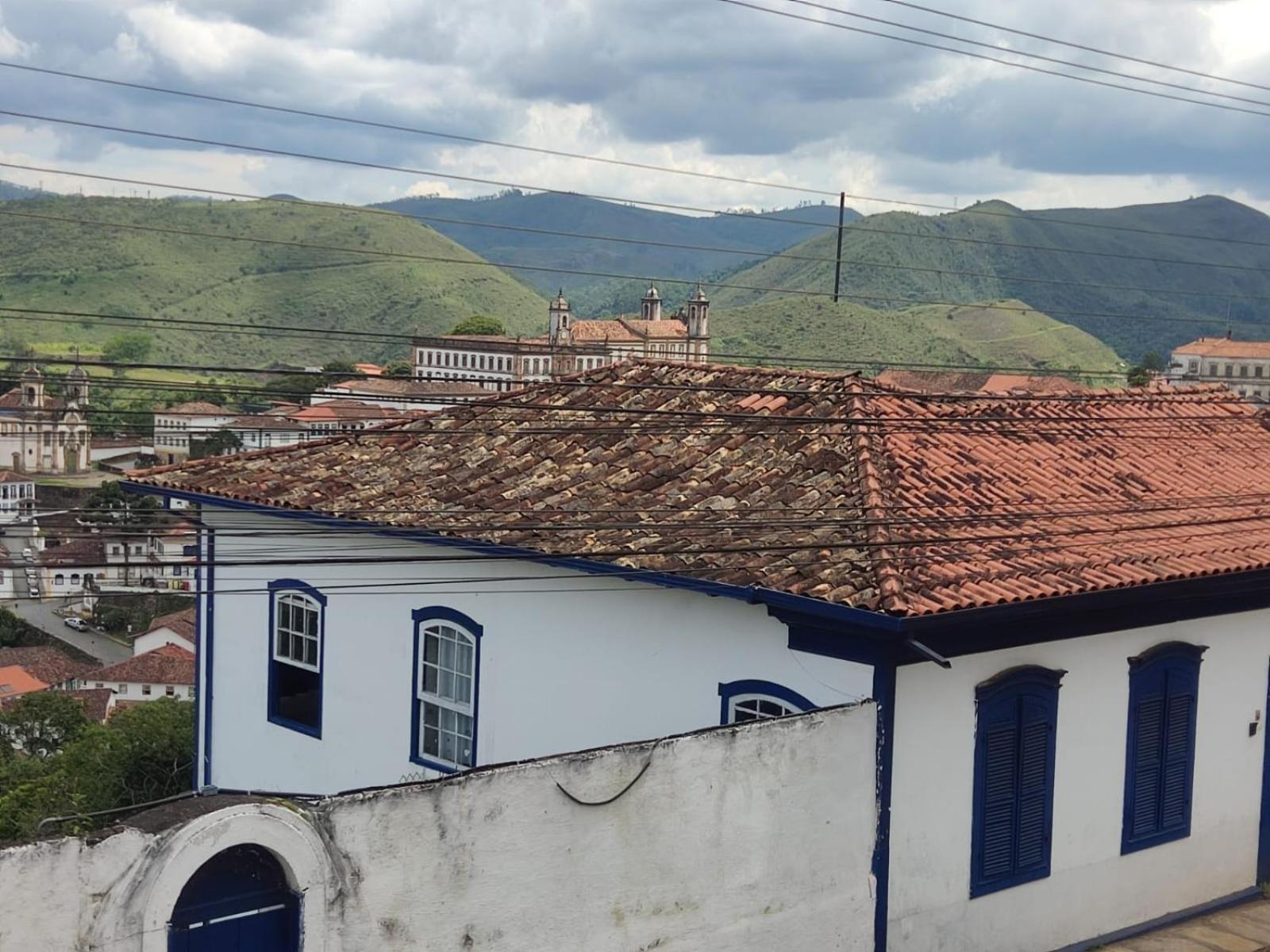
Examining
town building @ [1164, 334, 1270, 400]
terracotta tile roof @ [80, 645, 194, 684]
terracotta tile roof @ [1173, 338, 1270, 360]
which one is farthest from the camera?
town building @ [1164, 334, 1270, 400]

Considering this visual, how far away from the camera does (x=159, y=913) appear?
6.55m

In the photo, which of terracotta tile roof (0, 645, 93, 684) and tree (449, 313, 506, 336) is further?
tree (449, 313, 506, 336)

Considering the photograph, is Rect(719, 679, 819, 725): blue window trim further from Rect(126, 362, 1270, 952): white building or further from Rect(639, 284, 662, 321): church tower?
Rect(639, 284, 662, 321): church tower

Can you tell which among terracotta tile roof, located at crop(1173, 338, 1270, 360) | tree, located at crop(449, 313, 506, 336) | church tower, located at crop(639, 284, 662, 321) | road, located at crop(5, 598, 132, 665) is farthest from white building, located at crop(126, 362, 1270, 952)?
church tower, located at crop(639, 284, 662, 321)

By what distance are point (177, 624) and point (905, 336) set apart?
74.9m

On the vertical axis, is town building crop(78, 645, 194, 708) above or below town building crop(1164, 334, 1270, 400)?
below

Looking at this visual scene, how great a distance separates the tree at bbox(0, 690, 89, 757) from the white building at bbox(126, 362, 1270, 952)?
39915 millimetres

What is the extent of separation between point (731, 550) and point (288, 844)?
4.51 m

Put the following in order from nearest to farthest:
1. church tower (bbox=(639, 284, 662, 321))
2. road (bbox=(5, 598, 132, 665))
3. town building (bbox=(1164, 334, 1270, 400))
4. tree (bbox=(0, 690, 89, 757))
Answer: tree (bbox=(0, 690, 89, 757))
road (bbox=(5, 598, 132, 665))
town building (bbox=(1164, 334, 1270, 400))
church tower (bbox=(639, 284, 662, 321))

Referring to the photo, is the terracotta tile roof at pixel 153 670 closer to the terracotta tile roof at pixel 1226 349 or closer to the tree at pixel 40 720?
the tree at pixel 40 720

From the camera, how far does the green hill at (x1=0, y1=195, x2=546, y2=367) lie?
5842 inches

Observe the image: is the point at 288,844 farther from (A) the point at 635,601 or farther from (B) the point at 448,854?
(A) the point at 635,601

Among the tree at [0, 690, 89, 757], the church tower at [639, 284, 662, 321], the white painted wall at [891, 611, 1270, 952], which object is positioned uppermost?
the church tower at [639, 284, 662, 321]

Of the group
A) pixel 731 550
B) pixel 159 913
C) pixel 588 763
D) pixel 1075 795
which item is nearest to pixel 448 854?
pixel 588 763
